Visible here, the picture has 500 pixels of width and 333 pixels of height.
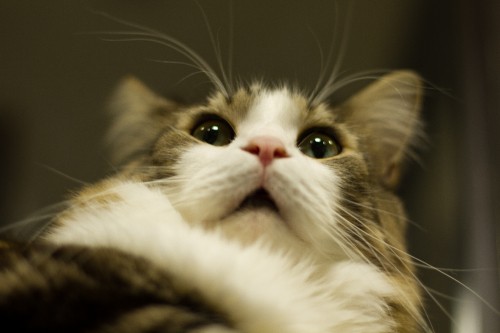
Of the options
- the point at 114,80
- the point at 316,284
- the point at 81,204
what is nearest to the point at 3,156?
the point at 114,80

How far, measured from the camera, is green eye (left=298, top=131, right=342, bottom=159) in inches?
37.2

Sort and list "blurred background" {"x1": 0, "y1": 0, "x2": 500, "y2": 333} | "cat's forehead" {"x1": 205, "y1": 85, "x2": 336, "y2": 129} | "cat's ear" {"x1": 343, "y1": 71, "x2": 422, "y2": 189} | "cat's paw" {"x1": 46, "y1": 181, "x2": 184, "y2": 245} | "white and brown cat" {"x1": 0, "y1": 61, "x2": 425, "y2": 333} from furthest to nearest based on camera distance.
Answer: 1. "blurred background" {"x1": 0, "y1": 0, "x2": 500, "y2": 333}
2. "cat's ear" {"x1": 343, "y1": 71, "x2": 422, "y2": 189}
3. "cat's forehead" {"x1": 205, "y1": 85, "x2": 336, "y2": 129}
4. "cat's paw" {"x1": 46, "y1": 181, "x2": 184, "y2": 245}
5. "white and brown cat" {"x1": 0, "y1": 61, "x2": 425, "y2": 333}

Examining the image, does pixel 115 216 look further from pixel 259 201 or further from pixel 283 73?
pixel 283 73

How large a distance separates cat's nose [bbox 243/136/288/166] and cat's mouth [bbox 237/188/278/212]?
0.04 meters

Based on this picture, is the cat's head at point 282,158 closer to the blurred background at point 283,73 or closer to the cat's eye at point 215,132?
the cat's eye at point 215,132

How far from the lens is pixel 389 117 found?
3.84ft

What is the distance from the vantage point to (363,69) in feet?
4.52

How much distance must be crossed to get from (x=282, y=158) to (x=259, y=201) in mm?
75

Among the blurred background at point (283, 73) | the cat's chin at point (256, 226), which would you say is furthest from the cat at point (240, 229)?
the blurred background at point (283, 73)

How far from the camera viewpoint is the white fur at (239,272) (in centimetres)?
60

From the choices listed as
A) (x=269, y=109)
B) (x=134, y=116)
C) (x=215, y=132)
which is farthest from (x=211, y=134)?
(x=134, y=116)

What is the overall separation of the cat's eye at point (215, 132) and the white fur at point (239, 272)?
16cm

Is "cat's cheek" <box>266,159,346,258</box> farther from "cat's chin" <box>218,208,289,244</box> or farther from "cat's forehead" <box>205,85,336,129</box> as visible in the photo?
"cat's forehead" <box>205,85,336,129</box>

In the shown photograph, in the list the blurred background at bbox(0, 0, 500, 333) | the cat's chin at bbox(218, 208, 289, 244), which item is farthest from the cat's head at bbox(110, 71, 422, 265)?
the blurred background at bbox(0, 0, 500, 333)
